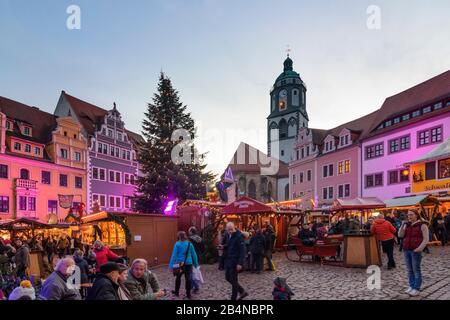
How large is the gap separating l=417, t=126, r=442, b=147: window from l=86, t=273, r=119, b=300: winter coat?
95.7ft

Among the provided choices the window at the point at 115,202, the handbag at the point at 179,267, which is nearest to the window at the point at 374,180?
the window at the point at 115,202

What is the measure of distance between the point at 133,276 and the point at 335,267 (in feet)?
30.0

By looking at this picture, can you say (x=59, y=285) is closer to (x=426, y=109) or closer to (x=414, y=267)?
(x=414, y=267)

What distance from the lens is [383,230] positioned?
12195 mm

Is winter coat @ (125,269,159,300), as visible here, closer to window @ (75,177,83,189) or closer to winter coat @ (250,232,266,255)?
winter coat @ (250,232,266,255)

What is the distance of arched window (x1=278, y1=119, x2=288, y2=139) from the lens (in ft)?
233

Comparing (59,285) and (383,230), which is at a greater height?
(59,285)

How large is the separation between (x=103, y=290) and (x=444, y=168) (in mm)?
25754

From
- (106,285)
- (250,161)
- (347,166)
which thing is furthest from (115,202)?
(106,285)

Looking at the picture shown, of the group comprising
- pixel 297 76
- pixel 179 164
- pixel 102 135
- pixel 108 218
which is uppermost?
pixel 297 76

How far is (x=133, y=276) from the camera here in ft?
20.4

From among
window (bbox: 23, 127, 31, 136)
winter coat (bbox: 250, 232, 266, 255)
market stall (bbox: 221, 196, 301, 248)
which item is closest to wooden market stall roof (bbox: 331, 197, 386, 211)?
market stall (bbox: 221, 196, 301, 248)
